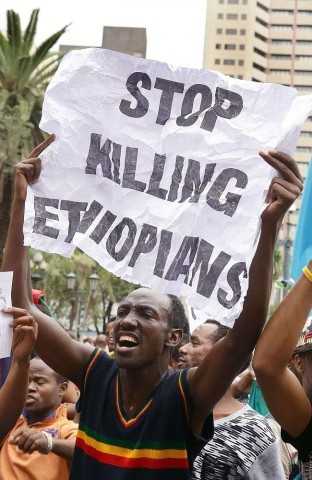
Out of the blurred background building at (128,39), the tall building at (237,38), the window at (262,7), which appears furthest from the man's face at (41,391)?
the window at (262,7)

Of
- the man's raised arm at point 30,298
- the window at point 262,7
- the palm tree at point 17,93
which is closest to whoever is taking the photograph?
the man's raised arm at point 30,298

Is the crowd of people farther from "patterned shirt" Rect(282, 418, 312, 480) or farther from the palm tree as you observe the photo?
the palm tree

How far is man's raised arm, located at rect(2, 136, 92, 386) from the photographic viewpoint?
11.8 feet

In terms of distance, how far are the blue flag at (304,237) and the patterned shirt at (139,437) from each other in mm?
1009

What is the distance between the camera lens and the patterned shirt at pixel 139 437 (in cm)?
320

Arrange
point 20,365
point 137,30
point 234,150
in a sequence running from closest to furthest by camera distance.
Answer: point 20,365 < point 234,150 < point 137,30

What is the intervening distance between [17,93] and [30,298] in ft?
61.5

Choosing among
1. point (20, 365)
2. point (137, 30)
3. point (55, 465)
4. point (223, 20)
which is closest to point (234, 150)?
point (20, 365)

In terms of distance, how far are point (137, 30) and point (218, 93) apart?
249 feet

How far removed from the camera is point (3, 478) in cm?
400

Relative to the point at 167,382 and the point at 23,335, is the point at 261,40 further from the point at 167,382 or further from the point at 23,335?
the point at 23,335

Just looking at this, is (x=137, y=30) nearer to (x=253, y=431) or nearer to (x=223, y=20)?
(x=223, y=20)

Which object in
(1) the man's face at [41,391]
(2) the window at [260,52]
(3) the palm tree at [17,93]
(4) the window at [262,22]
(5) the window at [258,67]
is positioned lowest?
(5) the window at [258,67]

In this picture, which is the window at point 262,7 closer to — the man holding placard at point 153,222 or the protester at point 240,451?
the man holding placard at point 153,222
